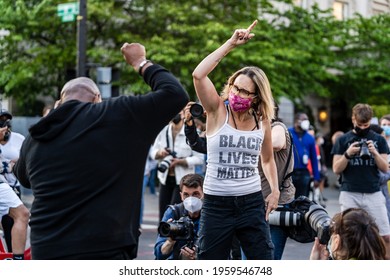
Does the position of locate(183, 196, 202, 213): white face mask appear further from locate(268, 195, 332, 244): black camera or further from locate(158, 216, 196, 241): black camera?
locate(268, 195, 332, 244): black camera

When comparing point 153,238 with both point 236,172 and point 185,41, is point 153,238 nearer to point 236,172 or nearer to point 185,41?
point 236,172

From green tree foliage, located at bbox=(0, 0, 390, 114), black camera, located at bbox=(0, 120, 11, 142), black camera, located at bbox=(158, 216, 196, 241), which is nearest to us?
black camera, located at bbox=(158, 216, 196, 241)

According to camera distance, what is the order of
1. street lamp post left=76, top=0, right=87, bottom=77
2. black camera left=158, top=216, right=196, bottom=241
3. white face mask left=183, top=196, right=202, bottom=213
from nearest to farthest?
black camera left=158, top=216, right=196, bottom=241
white face mask left=183, top=196, right=202, bottom=213
street lamp post left=76, top=0, right=87, bottom=77

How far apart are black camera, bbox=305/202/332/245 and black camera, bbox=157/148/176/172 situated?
394 cm

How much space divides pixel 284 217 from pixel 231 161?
1000 millimetres

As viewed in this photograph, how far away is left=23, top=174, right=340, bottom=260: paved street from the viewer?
848 cm

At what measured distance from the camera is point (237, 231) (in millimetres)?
4664

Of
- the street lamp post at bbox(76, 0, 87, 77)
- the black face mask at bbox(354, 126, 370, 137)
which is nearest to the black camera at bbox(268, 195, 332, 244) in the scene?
the black face mask at bbox(354, 126, 370, 137)

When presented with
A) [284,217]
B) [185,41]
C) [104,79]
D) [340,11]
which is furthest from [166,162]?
[340,11]

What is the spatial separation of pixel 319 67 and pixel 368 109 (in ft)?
43.2

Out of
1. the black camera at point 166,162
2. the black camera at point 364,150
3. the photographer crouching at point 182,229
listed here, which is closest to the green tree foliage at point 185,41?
the black camera at point 166,162

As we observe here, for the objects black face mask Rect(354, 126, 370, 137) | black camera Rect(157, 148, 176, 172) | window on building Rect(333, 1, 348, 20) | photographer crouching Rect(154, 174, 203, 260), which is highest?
window on building Rect(333, 1, 348, 20)

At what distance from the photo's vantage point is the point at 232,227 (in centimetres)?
459
